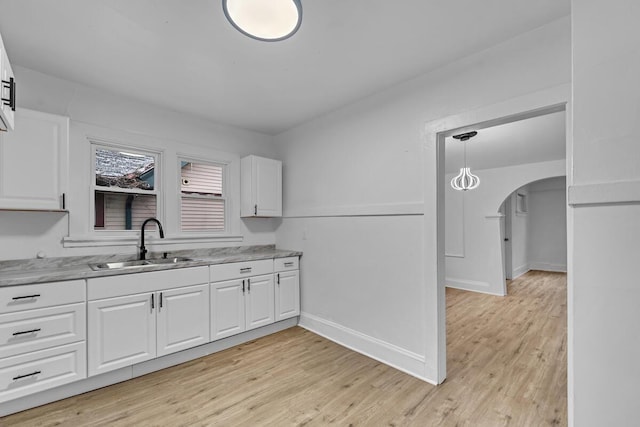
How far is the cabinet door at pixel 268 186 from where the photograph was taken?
11.9 feet

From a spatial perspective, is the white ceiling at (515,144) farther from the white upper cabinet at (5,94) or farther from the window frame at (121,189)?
the white upper cabinet at (5,94)

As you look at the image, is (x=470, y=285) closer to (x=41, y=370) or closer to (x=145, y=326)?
(x=145, y=326)

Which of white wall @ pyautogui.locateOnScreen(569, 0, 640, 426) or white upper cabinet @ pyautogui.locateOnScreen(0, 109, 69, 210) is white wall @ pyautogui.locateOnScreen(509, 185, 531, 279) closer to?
white wall @ pyautogui.locateOnScreen(569, 0, 640, 426)

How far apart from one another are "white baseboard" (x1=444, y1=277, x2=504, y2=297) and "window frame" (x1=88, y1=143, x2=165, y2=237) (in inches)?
211

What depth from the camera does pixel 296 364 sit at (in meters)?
2.63

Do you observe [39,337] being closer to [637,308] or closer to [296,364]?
[296,364]

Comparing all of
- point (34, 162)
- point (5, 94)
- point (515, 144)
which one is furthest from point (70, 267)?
point (515, 144)

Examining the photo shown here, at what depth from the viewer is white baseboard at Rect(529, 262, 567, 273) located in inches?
294

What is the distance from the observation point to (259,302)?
3172 mm

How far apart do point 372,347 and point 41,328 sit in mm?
2639

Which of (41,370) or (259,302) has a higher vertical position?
(259,302)

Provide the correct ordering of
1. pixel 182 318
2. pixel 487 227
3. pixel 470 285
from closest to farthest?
pixel 182 318 → pixel 487 227 → pixel 470 285

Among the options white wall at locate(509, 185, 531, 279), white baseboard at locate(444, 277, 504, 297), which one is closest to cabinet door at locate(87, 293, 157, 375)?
white baseboard at locate(444, 277, 504, 297)

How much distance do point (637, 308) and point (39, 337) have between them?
3.25 meters
